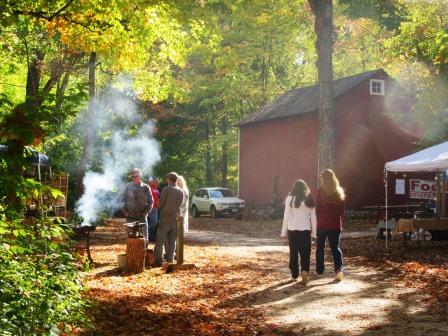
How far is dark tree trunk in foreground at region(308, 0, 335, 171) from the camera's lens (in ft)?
67.3

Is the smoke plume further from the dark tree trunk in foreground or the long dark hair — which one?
the long dark hair

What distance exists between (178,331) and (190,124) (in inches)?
1513

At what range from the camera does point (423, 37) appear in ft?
89.8

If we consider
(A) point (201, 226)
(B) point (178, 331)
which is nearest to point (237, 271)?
(B) point (178, 331)

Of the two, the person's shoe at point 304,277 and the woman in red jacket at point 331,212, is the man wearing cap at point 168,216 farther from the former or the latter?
the person's shoe at point 304,277

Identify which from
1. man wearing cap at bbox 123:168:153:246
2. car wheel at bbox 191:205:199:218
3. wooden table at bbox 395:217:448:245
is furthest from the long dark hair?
car wheel at bbox 191:205:199:218

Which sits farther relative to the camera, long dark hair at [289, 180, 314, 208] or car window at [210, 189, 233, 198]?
car window at [210, 189, 233, 198]

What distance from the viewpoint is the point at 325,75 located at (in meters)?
20.8

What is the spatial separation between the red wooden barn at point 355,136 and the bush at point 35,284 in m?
26.2

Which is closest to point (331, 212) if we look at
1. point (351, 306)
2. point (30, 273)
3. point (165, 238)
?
point (351, 306)

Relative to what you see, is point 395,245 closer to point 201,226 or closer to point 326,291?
point 326,291

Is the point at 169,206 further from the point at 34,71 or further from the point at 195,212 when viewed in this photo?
the point at 195,212

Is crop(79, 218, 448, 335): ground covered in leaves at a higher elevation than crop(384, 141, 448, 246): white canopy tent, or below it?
below

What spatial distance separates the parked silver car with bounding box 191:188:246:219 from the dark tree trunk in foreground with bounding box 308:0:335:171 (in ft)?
38.7
